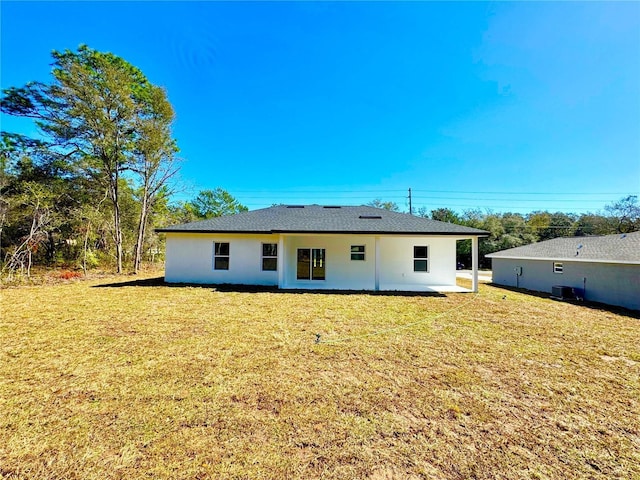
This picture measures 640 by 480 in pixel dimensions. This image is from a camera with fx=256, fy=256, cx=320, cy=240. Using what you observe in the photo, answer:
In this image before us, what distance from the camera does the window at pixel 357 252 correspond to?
1204 centimetres

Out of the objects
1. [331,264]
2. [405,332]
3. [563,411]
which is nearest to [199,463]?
[563,411]

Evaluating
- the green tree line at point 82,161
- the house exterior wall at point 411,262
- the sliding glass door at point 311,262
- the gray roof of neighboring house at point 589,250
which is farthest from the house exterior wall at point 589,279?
the green tree line at point 82,161

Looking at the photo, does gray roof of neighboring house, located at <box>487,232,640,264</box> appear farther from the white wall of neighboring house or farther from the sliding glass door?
the sliding glass door

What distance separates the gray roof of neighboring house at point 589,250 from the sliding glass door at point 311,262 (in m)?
10.7

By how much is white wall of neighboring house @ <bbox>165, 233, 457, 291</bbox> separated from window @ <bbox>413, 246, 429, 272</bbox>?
16 cm

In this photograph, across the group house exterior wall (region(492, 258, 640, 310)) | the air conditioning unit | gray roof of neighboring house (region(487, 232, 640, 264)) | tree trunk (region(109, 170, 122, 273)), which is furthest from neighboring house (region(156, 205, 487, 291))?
tree trunk (region(109, 170, 122, 273))

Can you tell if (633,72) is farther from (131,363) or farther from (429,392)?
(131,363)

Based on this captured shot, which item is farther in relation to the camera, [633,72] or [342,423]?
[633,72]

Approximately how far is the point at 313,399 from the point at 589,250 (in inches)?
574

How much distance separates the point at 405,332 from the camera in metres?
5.48

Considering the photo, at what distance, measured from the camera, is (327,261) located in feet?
39.4

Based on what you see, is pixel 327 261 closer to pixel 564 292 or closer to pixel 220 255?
pixel 220 255

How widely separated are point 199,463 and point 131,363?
8.45 feet

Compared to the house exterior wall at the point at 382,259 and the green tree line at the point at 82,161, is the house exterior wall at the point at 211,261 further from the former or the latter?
the green tree line at the point at 82,161
